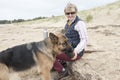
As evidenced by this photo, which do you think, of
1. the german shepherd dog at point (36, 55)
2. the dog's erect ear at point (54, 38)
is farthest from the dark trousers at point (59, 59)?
the dog's erect ear at point (54, 38)

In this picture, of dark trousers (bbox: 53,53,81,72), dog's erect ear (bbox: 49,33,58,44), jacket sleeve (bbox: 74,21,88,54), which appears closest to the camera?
dog's erect ear (bbox: 49,33,58,44)

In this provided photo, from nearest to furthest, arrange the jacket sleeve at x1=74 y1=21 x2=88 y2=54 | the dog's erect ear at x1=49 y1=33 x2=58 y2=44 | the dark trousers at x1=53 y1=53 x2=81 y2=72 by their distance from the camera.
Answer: the dog's erect ear at x1=49 y1=33 x2=58 y2=44
the jacket sleeve at x1=74 y1=21 x2=88 y2=54
the dark trousers at x1=53 y1=53 x2=81 y2=72

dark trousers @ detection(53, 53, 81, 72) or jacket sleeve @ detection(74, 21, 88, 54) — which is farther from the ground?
jacket sleeve @ detection(74, 21, 88, 54)

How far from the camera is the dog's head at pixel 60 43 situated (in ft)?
29.9

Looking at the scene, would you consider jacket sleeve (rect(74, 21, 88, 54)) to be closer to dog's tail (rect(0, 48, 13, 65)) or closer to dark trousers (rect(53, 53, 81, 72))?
dark trousers (rect(53, 53, 81, 72))

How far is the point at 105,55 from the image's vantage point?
1043 cm

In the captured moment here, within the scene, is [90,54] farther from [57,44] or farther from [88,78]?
[57,44]

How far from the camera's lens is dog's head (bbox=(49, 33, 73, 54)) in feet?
29.9

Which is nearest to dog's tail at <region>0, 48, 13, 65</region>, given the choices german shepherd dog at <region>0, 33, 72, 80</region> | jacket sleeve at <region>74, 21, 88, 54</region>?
german shepherd dog at <region>0, 33, 72, 80</region>

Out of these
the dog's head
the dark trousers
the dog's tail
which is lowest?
the dark trousers

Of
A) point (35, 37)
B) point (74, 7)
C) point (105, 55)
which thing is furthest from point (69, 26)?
point (35, 37)

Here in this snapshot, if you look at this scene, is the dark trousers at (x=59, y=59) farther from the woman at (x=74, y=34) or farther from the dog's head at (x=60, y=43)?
the dog's head at (x=60, y=43)

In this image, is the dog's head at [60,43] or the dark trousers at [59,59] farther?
the dark trousers at [59,59]

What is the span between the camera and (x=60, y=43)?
9141 mm
